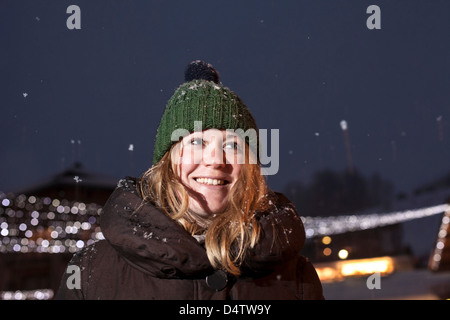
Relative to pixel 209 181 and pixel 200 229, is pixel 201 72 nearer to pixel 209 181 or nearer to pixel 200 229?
pixel 209 181

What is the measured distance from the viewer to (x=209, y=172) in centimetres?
171

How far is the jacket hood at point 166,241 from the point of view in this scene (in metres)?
1.46

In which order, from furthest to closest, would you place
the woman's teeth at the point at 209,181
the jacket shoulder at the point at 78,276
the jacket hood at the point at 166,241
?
the woman's teeth at the point at 209,181, the jacket shoulder at the point at 78,276, the jacket hood at the point at 166,241

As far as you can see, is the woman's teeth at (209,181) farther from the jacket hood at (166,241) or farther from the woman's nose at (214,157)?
the jacket hood at (166,241)

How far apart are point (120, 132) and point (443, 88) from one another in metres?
91.7

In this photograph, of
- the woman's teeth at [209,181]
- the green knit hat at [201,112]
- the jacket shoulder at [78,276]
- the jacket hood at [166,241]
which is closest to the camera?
the jacket hood at [166,241]

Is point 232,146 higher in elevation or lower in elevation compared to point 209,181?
higher

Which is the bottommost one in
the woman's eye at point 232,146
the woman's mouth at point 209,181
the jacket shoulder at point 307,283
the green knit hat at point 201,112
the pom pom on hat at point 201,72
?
the jacket shoulder at point 307,283

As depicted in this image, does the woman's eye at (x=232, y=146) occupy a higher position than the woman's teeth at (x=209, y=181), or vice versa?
the woman's eye at (x=232, y=146)

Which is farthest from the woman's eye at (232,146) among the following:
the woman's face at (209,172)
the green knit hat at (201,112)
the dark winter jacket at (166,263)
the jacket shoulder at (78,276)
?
the jacket shoulder at (78,276)

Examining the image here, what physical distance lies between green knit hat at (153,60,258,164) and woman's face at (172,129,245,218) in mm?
159

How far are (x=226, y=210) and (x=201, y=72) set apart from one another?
935 millimetres

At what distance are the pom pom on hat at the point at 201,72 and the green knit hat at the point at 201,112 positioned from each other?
10 centimetres

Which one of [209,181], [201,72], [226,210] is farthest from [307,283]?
[201,72]
